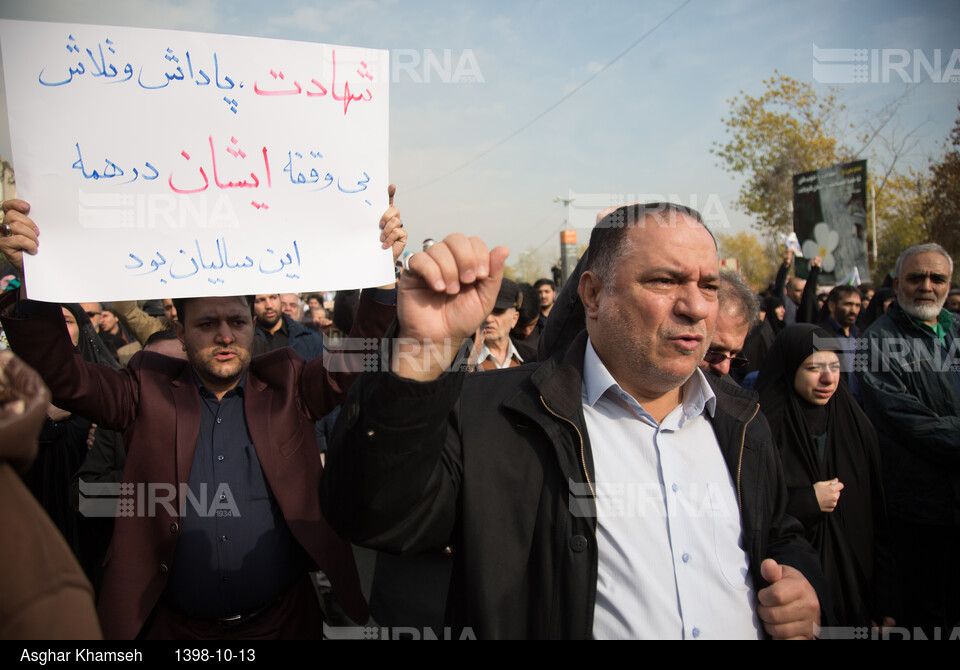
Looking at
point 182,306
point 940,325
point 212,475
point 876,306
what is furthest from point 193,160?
point 876,306

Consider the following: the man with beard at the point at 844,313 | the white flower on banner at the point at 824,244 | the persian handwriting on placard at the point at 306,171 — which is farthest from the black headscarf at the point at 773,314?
the persian handwriting on placard at the point at 306,171

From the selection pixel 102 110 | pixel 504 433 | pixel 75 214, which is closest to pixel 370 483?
pixel 504 433

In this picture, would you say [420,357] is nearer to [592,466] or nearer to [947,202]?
[592,466]

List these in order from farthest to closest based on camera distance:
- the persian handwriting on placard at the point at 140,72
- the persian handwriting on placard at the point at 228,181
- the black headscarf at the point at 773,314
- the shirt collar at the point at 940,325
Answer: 1. the black headscarf at the point at 773,314
2. the shirt collar at the point at 940,325
3. the persian handwriting on placard at the point at 228,181
4. the persian handwriting on placard at the point at 140,72

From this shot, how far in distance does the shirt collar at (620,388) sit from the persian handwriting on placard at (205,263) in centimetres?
100

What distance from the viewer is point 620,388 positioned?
1.59 meters

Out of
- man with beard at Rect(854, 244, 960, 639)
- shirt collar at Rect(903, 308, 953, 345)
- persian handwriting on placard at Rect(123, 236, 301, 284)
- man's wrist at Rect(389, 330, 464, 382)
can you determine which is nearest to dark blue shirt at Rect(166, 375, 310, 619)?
persian handwriting on placard at Rect(123, 236, 301, 284)

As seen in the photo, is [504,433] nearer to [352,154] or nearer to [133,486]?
[352,154]

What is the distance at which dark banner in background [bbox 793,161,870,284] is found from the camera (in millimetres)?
9117

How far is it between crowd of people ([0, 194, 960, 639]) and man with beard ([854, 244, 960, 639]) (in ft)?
0.64

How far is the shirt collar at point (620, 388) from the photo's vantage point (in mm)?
1579

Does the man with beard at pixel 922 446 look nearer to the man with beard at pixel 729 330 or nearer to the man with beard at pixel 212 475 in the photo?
the man with beard at pixel 729 330

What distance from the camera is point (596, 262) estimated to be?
1.78 m

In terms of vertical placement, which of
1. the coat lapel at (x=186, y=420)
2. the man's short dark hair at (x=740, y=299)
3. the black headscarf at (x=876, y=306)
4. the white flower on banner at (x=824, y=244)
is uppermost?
the white flower on banner at (x=824, y=244)
